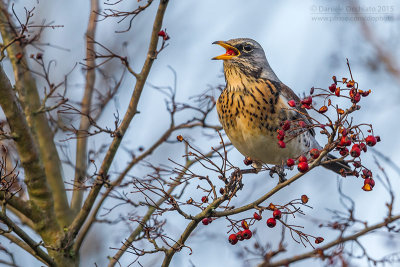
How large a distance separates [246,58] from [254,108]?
761 mm

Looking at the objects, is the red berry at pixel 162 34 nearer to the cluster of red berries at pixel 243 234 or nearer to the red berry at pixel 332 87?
the red berry at pixel 332 87

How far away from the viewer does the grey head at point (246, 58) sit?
5645 millimetres

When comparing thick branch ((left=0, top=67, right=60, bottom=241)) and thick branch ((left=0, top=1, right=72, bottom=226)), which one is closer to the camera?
thick branch ((left=0, top=67, right=60, bottom=241))

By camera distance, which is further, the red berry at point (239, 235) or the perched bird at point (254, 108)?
the perched bird at point (254, 108)

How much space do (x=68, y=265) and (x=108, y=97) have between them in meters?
1.77

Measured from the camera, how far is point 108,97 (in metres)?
5.38

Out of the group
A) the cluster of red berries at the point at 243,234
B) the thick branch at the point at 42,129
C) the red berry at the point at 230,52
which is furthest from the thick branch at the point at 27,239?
the red berry at the point at 230,52

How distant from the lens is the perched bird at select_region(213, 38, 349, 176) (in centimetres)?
515

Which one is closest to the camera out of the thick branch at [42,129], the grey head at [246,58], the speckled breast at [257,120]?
the thick branch at [42,129]

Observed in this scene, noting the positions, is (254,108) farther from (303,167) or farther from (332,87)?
(303,167)

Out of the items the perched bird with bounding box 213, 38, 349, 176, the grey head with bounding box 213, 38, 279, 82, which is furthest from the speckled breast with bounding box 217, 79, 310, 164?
the grey head with bounding box 213, 38, 279, 82

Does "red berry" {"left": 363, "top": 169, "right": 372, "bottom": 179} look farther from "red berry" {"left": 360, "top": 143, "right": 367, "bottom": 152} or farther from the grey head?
the grey head

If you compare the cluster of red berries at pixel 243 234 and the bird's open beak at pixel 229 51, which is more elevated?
the bird's open beak at pixel 229 51

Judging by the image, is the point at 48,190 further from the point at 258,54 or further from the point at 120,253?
the point at 258,54
